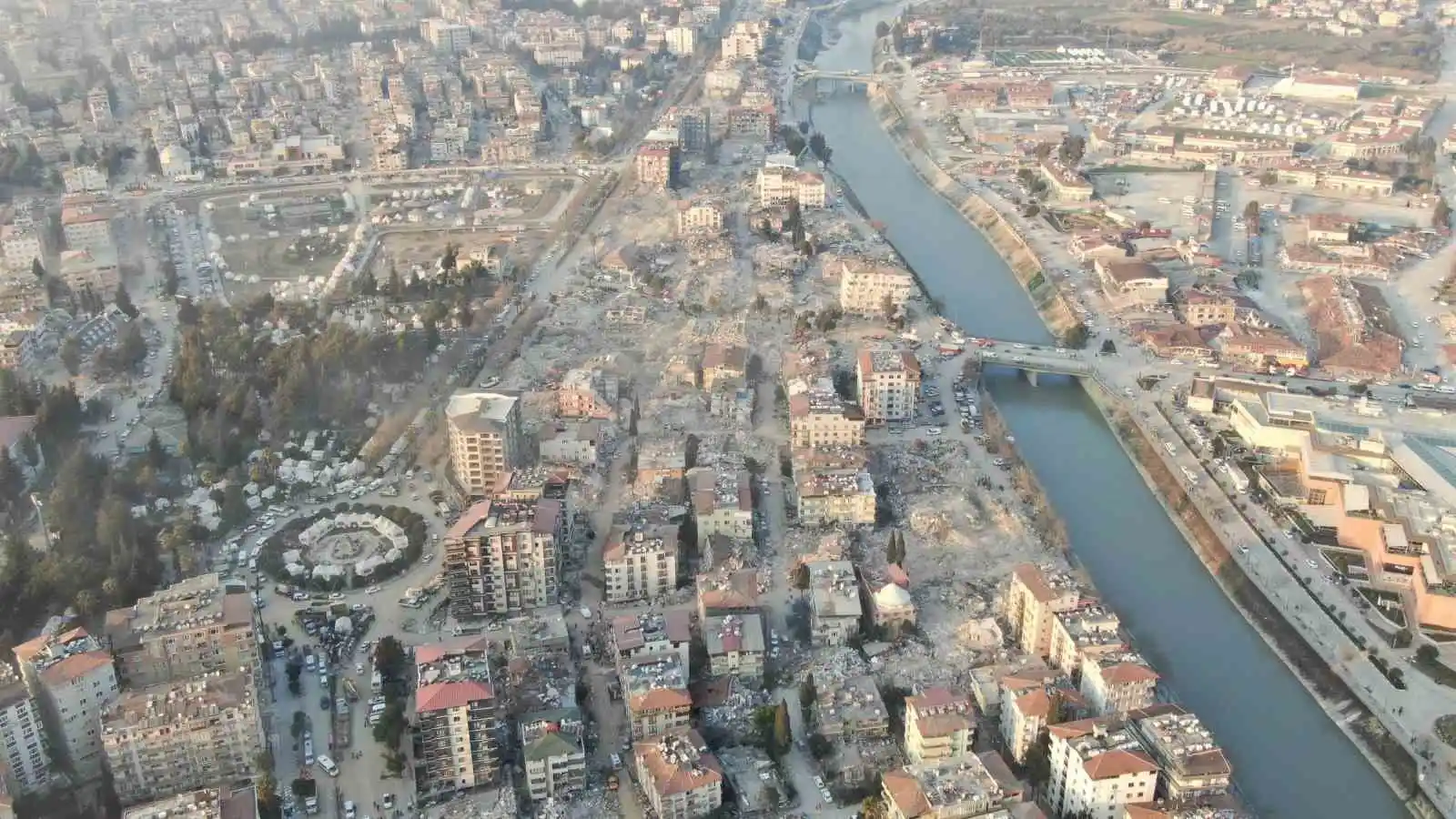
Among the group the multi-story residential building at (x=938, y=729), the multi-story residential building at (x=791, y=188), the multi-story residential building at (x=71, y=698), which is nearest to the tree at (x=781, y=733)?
the multi-story residential building at (x=938, y=729)

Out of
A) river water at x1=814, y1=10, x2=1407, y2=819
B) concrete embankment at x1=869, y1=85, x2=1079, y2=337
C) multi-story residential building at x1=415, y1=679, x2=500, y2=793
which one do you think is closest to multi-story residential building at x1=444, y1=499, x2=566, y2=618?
multi-story residential building at x1=415, y1=679, x2=500, y2=793

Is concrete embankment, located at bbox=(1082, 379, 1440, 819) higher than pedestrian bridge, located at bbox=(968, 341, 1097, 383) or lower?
lower

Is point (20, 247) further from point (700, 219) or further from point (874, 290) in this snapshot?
point (874, 290)

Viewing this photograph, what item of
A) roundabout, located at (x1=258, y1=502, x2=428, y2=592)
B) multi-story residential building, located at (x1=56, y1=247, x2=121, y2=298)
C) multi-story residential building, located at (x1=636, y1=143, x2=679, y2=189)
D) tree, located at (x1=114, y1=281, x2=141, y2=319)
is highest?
multi-story residential building, located at (x1=636, y1=143, x2=679, y2=189)

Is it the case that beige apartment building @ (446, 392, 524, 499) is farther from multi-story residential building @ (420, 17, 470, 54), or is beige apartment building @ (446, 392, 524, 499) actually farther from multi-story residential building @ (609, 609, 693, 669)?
multi-story residential building @ (420, 17, 470, 54)

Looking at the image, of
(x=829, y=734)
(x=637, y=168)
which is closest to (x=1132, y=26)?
(x=637, y=168)

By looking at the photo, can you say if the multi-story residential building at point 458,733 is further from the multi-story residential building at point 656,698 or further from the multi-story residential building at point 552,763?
the multi-story residential building at point 656,698
